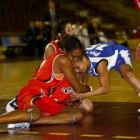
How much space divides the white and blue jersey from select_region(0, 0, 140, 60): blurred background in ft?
32.0

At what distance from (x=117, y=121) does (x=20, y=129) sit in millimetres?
977

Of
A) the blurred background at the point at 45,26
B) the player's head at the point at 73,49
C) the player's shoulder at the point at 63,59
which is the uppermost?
the player's head at the point at 73,49

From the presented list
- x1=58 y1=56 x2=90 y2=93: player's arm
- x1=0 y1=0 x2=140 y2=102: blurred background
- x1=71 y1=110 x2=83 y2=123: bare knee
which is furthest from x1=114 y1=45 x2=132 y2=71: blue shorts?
x1=0 y1=0 x2=140 y2=102: blurred background

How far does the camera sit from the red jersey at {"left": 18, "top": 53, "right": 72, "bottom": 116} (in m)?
5.18

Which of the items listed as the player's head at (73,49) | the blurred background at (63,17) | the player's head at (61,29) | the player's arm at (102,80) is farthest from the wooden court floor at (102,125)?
the blurred background at (63,17)

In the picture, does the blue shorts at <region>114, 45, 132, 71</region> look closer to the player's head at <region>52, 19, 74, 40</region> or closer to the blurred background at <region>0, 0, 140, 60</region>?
the player's head at <region>52, 19, 74, 40</region>

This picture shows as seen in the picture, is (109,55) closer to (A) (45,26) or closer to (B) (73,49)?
(B) (73,49)

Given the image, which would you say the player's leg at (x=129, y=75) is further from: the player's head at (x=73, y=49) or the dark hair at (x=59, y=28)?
the player's head at (x=73, y=49)

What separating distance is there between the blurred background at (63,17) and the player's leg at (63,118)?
1036cm

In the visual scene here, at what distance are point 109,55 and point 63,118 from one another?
0.89m

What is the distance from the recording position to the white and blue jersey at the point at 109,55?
5.51m

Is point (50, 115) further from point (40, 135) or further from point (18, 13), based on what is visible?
point (18, 13)

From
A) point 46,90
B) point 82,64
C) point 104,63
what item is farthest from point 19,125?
point 104,63

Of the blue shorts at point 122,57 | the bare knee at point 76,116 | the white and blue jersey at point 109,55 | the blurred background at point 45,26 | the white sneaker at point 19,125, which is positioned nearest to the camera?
the white sneaker at point 19,125
